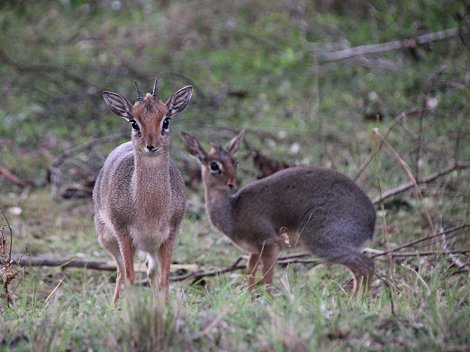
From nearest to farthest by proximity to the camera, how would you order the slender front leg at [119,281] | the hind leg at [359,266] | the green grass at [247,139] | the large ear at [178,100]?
the green grass at [247,139] < the large ear at [178,100] < the slender front leg at [119,281] < the hind leg at [359,266]

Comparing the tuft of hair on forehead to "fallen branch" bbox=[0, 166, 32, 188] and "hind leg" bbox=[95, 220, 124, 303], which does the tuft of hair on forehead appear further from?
"fallen branch" bbox=[0, 166, 32, 188]

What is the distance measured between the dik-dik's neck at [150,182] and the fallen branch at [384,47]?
5968 mm

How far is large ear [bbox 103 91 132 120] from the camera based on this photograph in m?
5.03

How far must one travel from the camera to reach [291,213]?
634 cm

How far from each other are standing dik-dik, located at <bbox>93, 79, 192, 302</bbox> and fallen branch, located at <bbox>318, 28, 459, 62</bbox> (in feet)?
19.1

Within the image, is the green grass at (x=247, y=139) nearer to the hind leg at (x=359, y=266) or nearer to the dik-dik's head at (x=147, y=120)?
the hind leg at (x=359, y=266)

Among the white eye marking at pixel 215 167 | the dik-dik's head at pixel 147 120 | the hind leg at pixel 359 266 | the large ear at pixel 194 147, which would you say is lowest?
the hind leg at pixel 359 266

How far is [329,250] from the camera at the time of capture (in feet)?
19.8

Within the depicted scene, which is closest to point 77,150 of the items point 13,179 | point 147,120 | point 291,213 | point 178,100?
point 13,179

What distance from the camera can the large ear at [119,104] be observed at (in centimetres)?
503

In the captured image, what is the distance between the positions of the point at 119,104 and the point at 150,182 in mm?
504

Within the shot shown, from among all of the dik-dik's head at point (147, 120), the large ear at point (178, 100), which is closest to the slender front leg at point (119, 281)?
the dik-dik's head at point (147, 120)

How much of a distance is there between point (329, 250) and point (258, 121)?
13.5ft

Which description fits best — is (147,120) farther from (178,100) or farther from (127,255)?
(127,255)
